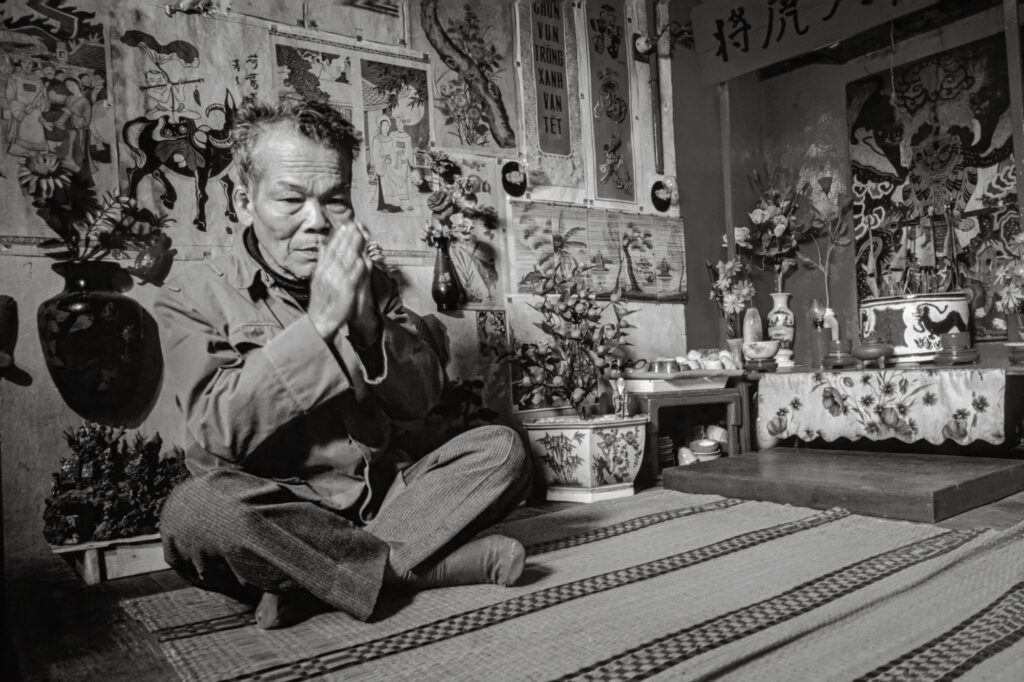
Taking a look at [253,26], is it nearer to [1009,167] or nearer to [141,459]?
[141,459]

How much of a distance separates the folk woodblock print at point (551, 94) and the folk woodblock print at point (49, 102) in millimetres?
1925

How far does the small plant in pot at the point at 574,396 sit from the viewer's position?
3297mm

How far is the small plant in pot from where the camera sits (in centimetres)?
330

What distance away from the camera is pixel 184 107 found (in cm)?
279

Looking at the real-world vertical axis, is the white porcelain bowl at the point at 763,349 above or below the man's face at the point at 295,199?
below

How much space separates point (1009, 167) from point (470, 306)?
114 inches

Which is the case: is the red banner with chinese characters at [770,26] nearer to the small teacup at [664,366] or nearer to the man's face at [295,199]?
the small teacup at [664,366]

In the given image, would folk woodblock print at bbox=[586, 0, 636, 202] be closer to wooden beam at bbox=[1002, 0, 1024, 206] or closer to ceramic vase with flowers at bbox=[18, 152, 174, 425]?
wooden beam at bbox=[1002, 0, 1024, 206]

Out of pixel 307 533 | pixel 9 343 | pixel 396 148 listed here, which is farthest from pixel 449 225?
pixel 307 533

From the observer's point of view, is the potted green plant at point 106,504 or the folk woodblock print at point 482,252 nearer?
the potted green plant at point 106,504

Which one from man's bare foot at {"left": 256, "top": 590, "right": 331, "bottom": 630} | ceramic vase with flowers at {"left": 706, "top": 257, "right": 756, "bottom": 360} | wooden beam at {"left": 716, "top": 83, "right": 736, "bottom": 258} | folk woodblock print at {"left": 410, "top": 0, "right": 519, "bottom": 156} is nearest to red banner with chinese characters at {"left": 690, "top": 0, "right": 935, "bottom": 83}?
wooden beam at {"left": 716, "top": 83, "right": 736, "bottom": 258}

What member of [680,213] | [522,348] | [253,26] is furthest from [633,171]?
[253,26]

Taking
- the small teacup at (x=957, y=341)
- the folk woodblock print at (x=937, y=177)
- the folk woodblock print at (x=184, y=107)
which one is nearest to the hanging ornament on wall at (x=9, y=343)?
the folk woodblock print at (x=184, y=107)

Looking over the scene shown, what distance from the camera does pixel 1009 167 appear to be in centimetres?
377
